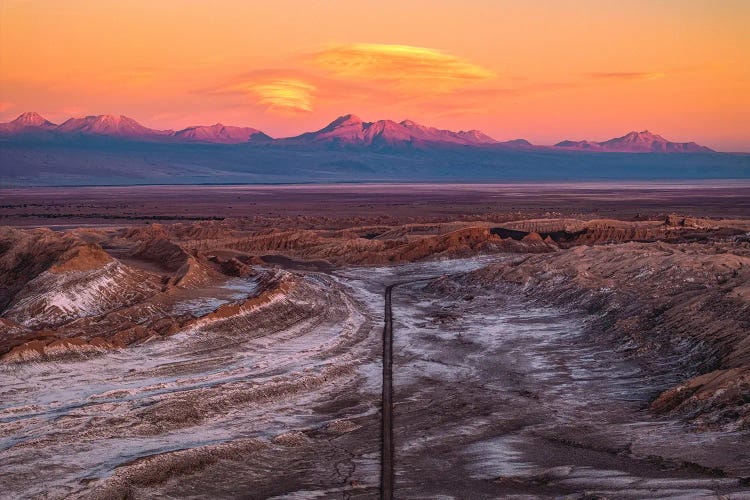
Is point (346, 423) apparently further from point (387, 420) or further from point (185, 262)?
point (185, 262)

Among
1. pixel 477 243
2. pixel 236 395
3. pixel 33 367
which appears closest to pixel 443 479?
pixel 236 395

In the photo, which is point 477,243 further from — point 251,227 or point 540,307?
point 251,227

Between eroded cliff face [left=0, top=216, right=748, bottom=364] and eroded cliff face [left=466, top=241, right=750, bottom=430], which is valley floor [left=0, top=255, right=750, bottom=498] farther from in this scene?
eroded cliff face [left=0, top=216, right=748, bottom=364]

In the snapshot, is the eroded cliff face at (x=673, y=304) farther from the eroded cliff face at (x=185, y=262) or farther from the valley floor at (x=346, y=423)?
the valley floor at (x=346, y=423)

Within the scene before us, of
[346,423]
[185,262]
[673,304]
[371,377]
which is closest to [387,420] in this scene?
[346,423]

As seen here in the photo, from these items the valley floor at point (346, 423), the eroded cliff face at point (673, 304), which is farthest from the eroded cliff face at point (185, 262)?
the valley floor at point (346, 423)

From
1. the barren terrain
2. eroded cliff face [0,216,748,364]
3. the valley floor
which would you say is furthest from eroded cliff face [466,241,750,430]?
the valley floor

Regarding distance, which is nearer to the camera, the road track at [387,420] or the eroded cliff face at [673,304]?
the road track at [387,420]

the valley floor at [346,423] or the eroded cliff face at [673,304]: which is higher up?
the eroded cliff face at [673,304]

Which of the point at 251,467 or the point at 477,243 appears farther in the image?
the point at 477,243

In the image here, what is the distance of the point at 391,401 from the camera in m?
17.3

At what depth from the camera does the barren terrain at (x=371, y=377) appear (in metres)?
12.9

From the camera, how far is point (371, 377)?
19438 mm

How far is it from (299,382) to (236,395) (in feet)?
5.66
